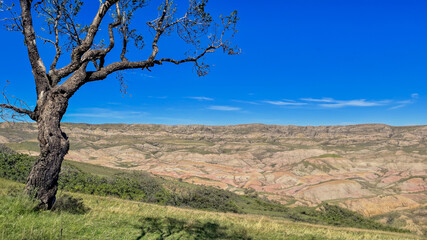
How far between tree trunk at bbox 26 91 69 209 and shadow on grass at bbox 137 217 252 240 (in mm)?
2434

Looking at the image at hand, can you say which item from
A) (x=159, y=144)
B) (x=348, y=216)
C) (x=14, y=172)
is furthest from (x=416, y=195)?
(x=159, y=144)

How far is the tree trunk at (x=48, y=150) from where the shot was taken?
6441 millimetres

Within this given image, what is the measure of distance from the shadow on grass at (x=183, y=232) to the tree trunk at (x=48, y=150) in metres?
2.43

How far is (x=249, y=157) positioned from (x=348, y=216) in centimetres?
10368

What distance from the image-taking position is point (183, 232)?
6.62 m

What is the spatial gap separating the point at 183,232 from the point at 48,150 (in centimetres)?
388

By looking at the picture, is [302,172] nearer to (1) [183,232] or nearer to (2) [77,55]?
(1) [183,232]

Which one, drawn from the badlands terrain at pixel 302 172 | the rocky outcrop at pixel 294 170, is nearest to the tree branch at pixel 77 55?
the rocky outcrop at pixel 294 170

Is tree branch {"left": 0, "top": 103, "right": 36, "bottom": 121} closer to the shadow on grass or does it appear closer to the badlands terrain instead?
the shadow on grass

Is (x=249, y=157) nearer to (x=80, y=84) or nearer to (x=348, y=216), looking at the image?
(x=348, y=216)

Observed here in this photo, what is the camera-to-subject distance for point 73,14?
→ 1034 centimetres

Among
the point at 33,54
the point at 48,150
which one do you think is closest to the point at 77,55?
the point at 33,54

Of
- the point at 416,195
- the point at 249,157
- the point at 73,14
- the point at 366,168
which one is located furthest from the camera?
the point at 249,157

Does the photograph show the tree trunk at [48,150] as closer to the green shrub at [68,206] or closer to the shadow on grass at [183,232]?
the green shrub at [68,206]
